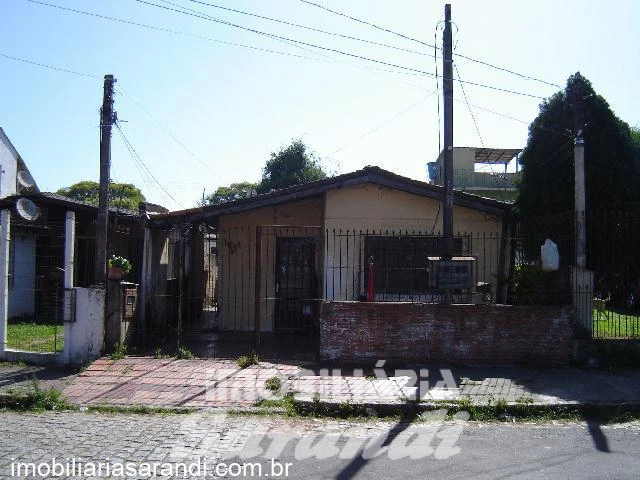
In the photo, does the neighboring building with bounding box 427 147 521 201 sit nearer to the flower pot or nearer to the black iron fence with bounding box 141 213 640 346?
the black iron fence with bounding box 141 213 640 346

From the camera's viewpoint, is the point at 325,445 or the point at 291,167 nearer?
the point at 325,445

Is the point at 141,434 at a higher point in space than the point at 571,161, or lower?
lower

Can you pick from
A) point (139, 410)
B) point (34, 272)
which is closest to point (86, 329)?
point (139, 410)

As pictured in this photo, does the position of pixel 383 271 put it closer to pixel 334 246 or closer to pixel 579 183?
pixel 334 246

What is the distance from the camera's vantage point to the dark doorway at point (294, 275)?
41.8 feet

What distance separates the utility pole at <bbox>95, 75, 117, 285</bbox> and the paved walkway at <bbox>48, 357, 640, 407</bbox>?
71.2 inches

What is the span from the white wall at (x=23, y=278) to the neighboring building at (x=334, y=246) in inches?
157

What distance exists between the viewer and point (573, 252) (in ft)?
32.4

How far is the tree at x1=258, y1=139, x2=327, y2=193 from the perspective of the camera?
33.4 metres

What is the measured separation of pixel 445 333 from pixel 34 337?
8004 mm

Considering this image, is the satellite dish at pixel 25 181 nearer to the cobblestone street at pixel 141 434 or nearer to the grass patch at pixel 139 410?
the cobblestone street at pixel 141 434

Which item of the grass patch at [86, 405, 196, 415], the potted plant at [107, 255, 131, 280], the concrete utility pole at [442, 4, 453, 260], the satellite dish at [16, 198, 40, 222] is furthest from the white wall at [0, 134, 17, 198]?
the concrete utility pole at [442, 4, 453, 260]

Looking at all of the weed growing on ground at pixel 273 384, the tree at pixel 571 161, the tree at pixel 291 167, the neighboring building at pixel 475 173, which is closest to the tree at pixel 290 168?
the tree at pixel 291 167

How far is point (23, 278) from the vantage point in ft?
47.0
